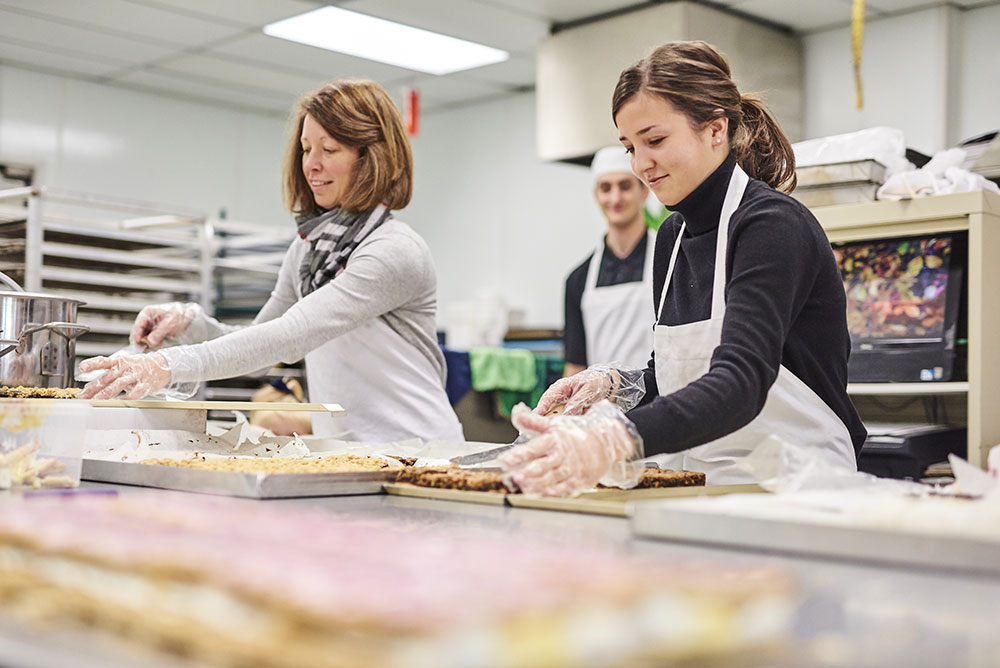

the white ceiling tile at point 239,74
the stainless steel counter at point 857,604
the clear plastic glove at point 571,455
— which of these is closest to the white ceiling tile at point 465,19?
the white ceiling tile at point 239,74

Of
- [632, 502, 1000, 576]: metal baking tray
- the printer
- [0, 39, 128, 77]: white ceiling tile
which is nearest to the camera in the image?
[632, 502, 1000, 576]: metal baking tray

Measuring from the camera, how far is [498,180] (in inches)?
253

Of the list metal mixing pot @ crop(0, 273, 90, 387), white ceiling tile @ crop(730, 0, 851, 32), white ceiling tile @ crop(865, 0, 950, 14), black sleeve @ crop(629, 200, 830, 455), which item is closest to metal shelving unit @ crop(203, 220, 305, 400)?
white ceiling tile @ crop(730, 0, 851, 32)

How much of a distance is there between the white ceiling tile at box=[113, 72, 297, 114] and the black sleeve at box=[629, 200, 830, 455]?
16.7 ft

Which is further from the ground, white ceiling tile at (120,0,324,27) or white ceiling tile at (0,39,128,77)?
white ceiling tile at (0,39,128,77)

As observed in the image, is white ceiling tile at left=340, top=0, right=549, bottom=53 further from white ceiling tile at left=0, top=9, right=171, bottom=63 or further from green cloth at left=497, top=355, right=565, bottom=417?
green cloth at left=497, top=355, right=565, bottom=417

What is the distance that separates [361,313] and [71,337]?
1.96 ft

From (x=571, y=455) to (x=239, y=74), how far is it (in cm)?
510

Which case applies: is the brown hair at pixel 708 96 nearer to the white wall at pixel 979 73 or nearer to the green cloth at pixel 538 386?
the green cloth at pixel 538 386

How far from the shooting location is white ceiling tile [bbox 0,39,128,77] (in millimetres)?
5557

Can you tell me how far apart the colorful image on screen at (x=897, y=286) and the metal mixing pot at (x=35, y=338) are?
2.04m

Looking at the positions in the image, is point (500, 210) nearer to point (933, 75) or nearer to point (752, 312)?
point (933, 75)

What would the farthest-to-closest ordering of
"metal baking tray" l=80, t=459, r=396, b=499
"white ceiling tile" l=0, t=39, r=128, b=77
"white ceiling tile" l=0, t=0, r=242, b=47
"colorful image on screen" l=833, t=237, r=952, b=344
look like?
1. "white ceiling tile" l=0, t=39, r=128, b=77
2. "white ceiling tile" l=0, t=0, r=242, b=47
3. "colorful image on screen" l=833, t=237, r=952, b=344
4. "metal baking tray" l=80, t=459, r=396, b=499

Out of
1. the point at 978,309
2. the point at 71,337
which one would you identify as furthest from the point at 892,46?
the point at 71,337
